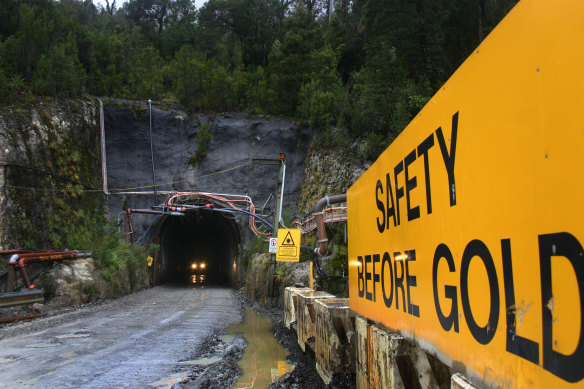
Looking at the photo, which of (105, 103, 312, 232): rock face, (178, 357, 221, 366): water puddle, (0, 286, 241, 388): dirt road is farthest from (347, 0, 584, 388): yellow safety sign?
(105, 103, 312, 232): rock face

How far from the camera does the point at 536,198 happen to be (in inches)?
63.0

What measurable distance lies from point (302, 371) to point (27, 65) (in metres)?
21.2

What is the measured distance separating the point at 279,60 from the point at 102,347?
23.8 meters

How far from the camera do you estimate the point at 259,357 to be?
7.53 m

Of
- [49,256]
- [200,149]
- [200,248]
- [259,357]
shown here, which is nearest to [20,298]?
[49,256]

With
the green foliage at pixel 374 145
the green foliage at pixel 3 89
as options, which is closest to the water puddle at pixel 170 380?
the green foliage at pixel 374 145

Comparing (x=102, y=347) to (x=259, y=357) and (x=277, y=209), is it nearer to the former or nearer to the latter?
(x=259, y=357)

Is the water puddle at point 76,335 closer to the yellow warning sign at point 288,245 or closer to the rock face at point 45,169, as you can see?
the yellow warning sign at point 288,245

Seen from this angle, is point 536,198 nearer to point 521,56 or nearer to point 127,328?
point 521,56

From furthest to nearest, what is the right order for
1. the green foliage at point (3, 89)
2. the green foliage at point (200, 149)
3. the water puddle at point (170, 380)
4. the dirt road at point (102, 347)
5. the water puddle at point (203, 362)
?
the green foliage at point (200, 149) < the green foliage at point (3, 89) < the water puddle at point (203, 362) < the dirt road at point (102, 347) < the water puddle at point (170, 380)

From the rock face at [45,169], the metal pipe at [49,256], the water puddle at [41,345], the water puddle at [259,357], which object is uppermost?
the rock face at [45,169]

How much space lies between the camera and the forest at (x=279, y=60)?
2086 centimetres

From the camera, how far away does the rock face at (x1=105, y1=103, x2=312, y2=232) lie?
25.0 metres

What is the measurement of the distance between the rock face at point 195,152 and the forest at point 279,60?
4.69 feet
